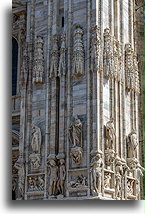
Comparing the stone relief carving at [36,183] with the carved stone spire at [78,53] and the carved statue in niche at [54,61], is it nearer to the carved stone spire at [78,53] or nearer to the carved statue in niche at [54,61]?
the carved statue in niche at [54,61]

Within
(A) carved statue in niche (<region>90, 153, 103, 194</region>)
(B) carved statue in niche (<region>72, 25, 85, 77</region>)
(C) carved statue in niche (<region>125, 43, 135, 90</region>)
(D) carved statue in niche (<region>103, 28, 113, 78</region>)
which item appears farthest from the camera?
(C) carved statue in niche (<region>125, 43, 135, 90</region>)

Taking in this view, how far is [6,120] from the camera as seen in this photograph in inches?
709

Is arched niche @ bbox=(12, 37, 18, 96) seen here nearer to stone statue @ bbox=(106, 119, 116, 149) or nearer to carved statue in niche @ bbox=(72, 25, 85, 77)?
carved statue in niche @ bbox=(72, 25, 85, 77)

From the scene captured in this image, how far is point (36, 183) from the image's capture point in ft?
61.3

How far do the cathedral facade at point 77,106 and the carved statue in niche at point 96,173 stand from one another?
0.09 ft

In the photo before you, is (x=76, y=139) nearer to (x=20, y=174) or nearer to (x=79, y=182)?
(x=79, y=182)

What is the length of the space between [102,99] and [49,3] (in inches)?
157

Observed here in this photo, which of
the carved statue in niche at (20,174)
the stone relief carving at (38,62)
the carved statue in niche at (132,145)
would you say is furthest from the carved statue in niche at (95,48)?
the carved statue in niche at (20,174)

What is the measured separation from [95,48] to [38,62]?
206 centimetres

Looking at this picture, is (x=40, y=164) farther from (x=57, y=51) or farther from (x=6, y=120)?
(x=57, y=51)

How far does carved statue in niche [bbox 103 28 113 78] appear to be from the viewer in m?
18.9

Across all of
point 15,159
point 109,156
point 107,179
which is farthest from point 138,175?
point 15,159

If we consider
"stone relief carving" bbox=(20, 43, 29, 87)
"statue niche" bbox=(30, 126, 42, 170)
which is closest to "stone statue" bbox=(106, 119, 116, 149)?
"statue niche" bbox=(30, 126, 42, 170)

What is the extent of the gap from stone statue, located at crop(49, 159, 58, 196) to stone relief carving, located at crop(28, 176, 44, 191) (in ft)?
1.47
